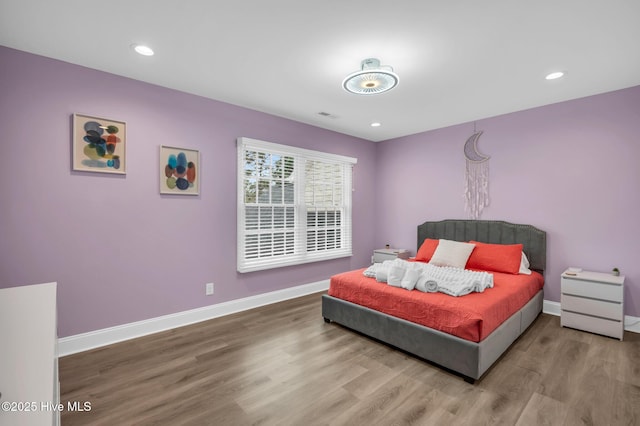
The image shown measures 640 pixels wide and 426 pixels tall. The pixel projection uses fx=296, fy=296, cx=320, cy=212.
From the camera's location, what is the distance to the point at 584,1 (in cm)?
189

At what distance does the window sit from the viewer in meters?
3.87

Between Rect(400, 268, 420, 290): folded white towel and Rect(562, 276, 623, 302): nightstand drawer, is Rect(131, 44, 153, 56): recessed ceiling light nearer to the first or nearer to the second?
Rect(400, 268, 420, 290): folded white towel

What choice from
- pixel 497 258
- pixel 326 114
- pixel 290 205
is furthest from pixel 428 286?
pixel 326 114

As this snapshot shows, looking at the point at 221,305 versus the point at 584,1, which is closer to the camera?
the point at 584,1

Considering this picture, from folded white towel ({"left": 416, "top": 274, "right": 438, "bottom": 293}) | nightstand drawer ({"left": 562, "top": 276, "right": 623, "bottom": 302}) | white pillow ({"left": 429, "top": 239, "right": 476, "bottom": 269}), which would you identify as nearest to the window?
white pillow ({"left": 429, "top": 239, "right": 476, "bottom": 269})

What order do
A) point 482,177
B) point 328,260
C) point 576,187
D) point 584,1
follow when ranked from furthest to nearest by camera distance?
1. point 328,260
2. point 482,177
3. point 576,187
4. point 584,1

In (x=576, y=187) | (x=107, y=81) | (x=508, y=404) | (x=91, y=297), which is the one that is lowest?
(x=508, y=404)

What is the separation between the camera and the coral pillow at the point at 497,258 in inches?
143

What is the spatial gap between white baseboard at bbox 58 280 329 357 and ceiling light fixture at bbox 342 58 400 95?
2.86 m

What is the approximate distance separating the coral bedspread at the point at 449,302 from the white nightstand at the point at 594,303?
34cm

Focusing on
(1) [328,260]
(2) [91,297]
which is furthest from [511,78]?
(2) [91,297]

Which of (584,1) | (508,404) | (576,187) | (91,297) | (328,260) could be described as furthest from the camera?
(328,260)

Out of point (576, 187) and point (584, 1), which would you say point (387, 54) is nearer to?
point (584, 1)

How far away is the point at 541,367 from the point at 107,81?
471cm
